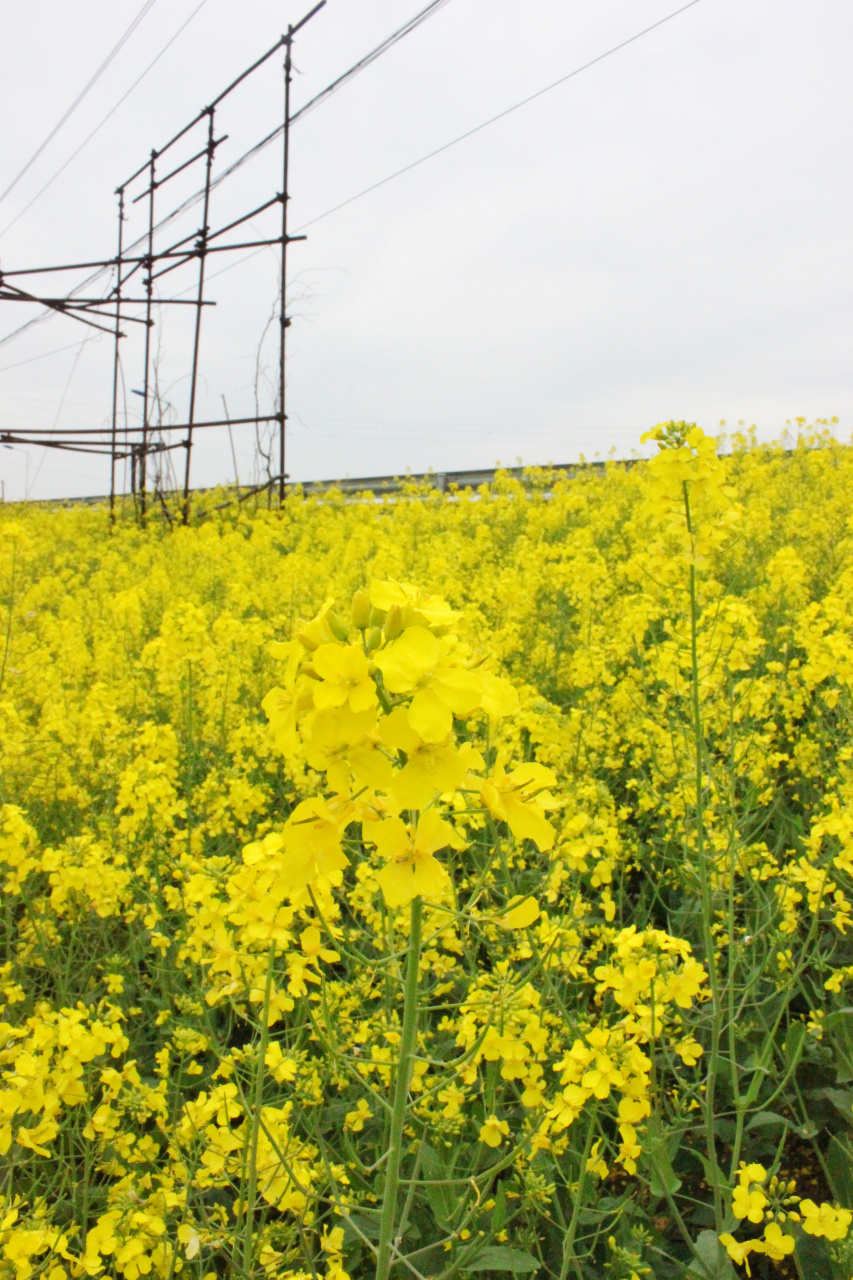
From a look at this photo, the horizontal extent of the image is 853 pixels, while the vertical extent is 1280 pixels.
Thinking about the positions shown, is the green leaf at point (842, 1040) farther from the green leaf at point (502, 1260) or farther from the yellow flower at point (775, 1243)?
the green leaf at point (502, 1260)

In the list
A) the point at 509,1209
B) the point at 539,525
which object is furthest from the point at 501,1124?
the point at 539,525

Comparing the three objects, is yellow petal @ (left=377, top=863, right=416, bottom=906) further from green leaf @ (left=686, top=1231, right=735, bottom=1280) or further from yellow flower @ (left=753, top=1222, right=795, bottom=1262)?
green leaf @ (left=686, top=1231, right=735, bottom=1280)

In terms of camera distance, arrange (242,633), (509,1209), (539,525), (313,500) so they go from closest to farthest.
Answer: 1. (509,1209)
2. (242,633)
3. (539,525)
4. (313,500)

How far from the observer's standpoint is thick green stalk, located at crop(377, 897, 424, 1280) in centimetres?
103

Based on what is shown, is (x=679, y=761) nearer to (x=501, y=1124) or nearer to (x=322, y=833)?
(x=501, y=1124)

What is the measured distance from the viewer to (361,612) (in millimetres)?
999

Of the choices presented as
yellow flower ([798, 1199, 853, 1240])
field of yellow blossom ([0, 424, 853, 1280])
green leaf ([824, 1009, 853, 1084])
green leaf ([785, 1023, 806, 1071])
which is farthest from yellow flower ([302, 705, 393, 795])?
green leaf ([824, 1009, 853, 1084])

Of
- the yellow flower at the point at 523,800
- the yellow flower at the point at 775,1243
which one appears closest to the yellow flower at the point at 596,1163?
the yellow flower at the point at 775,1243

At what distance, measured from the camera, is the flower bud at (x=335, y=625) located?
99cm

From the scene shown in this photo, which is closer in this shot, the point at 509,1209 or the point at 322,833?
the point at 322,833

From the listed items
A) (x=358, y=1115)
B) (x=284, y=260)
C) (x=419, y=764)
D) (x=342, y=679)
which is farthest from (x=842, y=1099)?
(x=284, y=260)

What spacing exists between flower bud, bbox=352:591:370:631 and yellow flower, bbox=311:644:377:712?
8cm

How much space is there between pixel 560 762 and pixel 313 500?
355 inches

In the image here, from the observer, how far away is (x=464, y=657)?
→ 3.31ft
